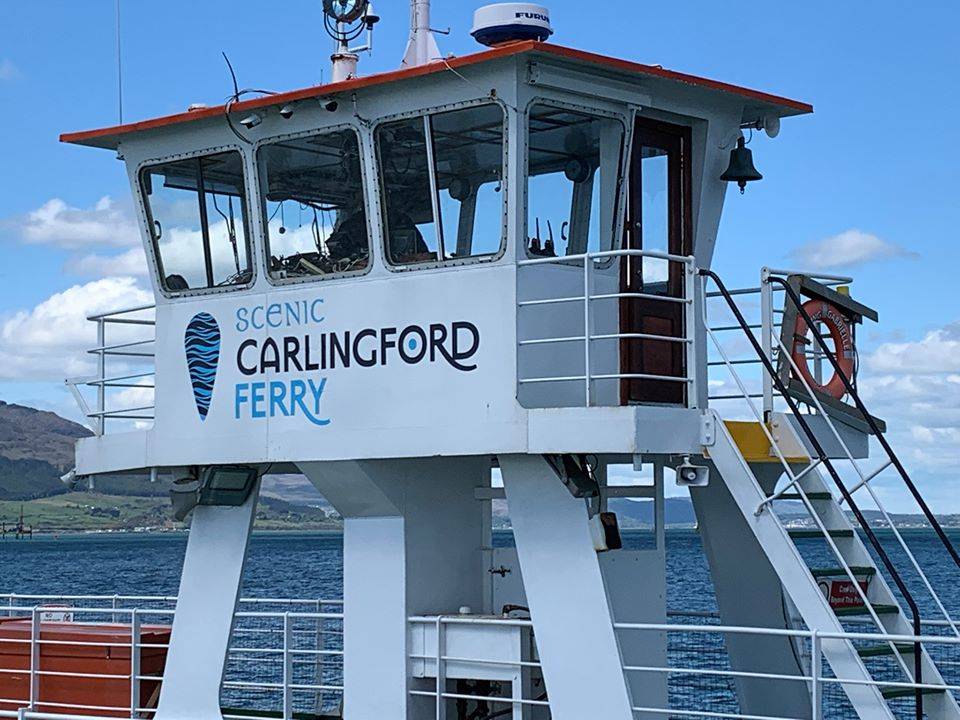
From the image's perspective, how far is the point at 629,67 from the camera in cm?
1147

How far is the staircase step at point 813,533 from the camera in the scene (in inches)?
434

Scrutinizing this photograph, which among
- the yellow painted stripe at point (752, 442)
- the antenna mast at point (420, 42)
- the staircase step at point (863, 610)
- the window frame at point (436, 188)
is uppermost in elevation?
the antenna mast at point (420, 42)

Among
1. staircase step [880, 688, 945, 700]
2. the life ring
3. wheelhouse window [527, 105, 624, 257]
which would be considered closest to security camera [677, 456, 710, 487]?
the life ring

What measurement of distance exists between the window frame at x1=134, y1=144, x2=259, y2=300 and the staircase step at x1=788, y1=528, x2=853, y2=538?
478cm

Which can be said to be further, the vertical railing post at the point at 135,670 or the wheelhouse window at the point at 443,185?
the vertical railing post at the point at 135,670

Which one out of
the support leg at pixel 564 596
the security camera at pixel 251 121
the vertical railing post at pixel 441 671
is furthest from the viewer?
the security camera at pixel 251 121

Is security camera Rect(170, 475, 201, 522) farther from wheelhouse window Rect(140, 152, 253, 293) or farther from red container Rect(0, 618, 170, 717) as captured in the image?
wheelhouse window Rect(140, 152, 253, 293)

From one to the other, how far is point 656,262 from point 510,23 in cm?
221

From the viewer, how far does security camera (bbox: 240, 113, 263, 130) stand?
12.5 meters

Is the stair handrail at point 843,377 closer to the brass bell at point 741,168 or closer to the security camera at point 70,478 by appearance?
the brass bell at point 741,168

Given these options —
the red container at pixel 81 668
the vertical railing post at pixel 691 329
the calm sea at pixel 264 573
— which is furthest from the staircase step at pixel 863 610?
the calm sea at pixel 264 573

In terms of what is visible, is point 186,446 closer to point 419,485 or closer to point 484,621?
point 419,485

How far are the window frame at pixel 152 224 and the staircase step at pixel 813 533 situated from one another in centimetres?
478

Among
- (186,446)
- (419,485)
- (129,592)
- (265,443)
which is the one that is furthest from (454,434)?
(129,592)
